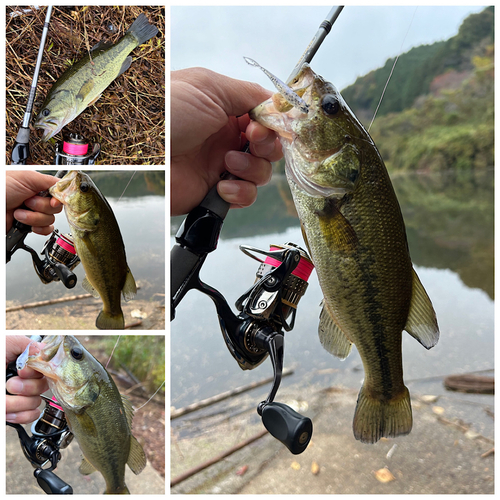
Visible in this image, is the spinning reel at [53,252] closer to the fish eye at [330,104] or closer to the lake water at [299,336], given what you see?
the fish eye at [330,104]

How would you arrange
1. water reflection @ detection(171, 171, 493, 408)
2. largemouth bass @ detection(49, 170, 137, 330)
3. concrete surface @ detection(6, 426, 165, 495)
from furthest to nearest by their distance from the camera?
water reflection @ detection(171, 171, 493, 408), concrete surface @ detection(6, 426, 165, 495), largemouth bass @ detection(49, 170, 137, 330)

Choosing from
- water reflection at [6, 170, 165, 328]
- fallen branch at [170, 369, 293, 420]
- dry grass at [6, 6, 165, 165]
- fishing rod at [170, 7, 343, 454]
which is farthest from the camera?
fallen branch at [170, 369, 293, 420]

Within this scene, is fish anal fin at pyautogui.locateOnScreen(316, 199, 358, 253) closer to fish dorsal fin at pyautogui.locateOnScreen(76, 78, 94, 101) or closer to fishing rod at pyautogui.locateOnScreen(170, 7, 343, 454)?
fishing rod at pyautogui.locateOnScreen(170, 7, 343, 454)

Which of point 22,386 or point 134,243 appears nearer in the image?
point 22,386

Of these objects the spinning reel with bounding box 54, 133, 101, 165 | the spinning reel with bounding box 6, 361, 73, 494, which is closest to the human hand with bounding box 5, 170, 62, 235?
the spinning reel with bounding box 54, 133, 101, 165

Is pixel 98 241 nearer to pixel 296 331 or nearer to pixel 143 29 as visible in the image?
pixel 143 29

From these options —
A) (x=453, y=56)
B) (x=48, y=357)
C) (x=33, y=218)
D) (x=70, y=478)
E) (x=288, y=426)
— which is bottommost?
(x=70, y=478)

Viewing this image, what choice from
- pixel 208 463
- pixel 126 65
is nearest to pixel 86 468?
pixel 126 65
